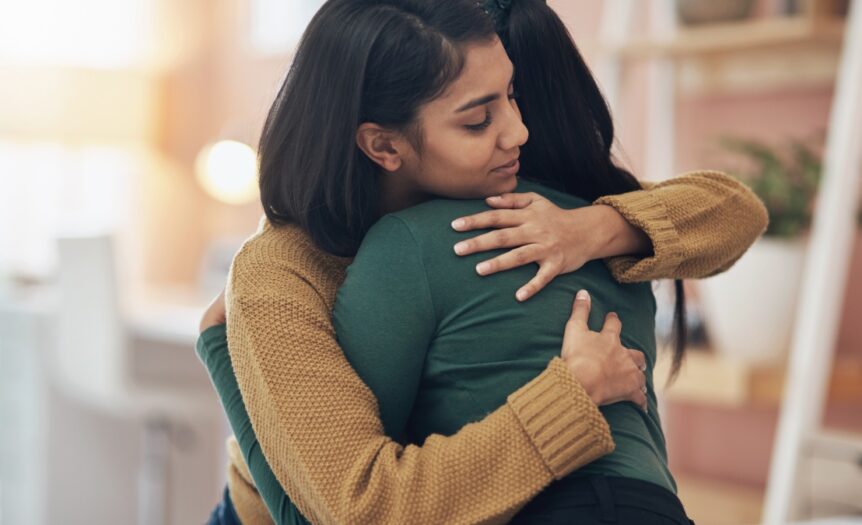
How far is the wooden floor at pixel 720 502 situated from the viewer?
2.86m

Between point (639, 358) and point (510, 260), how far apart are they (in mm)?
146

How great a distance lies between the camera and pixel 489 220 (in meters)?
1.03

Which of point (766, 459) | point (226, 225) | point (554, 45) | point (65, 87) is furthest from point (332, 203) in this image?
point (226, 225)

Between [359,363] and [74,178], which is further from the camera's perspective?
[74,178]

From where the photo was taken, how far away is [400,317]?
965 mm

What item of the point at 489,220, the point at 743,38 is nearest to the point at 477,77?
the point at 489,220

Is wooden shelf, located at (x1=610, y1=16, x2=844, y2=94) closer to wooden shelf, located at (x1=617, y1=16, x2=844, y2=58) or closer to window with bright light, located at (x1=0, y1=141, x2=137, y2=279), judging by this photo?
wooden shelf, located at (x1=617, y1=16, x2=844, y2=58)

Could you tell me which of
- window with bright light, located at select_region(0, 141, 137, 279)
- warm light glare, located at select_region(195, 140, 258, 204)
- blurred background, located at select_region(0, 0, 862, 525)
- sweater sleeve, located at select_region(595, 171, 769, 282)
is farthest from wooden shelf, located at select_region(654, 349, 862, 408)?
window with bright light, located at select_region(0, 141, 137, 279)

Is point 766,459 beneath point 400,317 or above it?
beneath

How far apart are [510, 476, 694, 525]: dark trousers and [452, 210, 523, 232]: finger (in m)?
0.22

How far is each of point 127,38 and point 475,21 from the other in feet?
12.3

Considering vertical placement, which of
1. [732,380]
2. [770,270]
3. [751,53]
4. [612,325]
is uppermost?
[612,325]

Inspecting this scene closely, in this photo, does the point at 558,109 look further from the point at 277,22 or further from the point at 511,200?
the point at 277,22

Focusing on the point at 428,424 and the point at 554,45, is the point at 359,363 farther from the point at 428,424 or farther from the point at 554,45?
the point at 554,45
